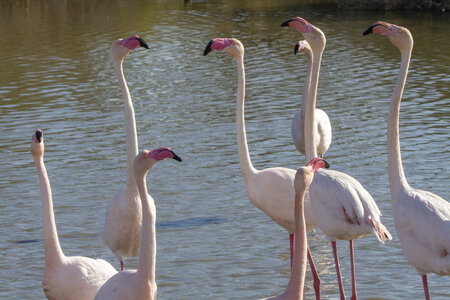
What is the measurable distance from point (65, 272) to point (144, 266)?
940 millimetres

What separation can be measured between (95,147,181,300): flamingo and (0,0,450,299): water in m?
1.72

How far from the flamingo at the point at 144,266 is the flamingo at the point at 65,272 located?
500 mm

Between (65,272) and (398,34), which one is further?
(398,34)

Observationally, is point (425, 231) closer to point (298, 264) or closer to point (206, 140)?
point (298, 264)

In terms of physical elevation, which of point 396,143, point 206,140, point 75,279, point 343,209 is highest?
point 396,143

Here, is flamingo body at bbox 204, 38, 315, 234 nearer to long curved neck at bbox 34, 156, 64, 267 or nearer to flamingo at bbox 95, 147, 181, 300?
long curved neck at bbox 34, 156, 64, 267

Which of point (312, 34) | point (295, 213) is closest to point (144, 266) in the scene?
point (295, 213)

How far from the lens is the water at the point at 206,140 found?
22.9ft

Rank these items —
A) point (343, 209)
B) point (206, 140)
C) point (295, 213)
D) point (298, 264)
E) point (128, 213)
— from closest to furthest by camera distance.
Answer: point (298, 264), point (295, 213), point (343, 209), point (128, 213), point (206, 140)

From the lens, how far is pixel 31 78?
56.1 feet

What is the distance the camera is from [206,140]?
37.1 ft

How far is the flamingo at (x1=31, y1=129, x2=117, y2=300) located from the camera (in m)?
5.28

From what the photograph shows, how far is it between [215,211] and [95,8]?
24933 mm

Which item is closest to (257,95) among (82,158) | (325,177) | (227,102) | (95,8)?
(227,102)
